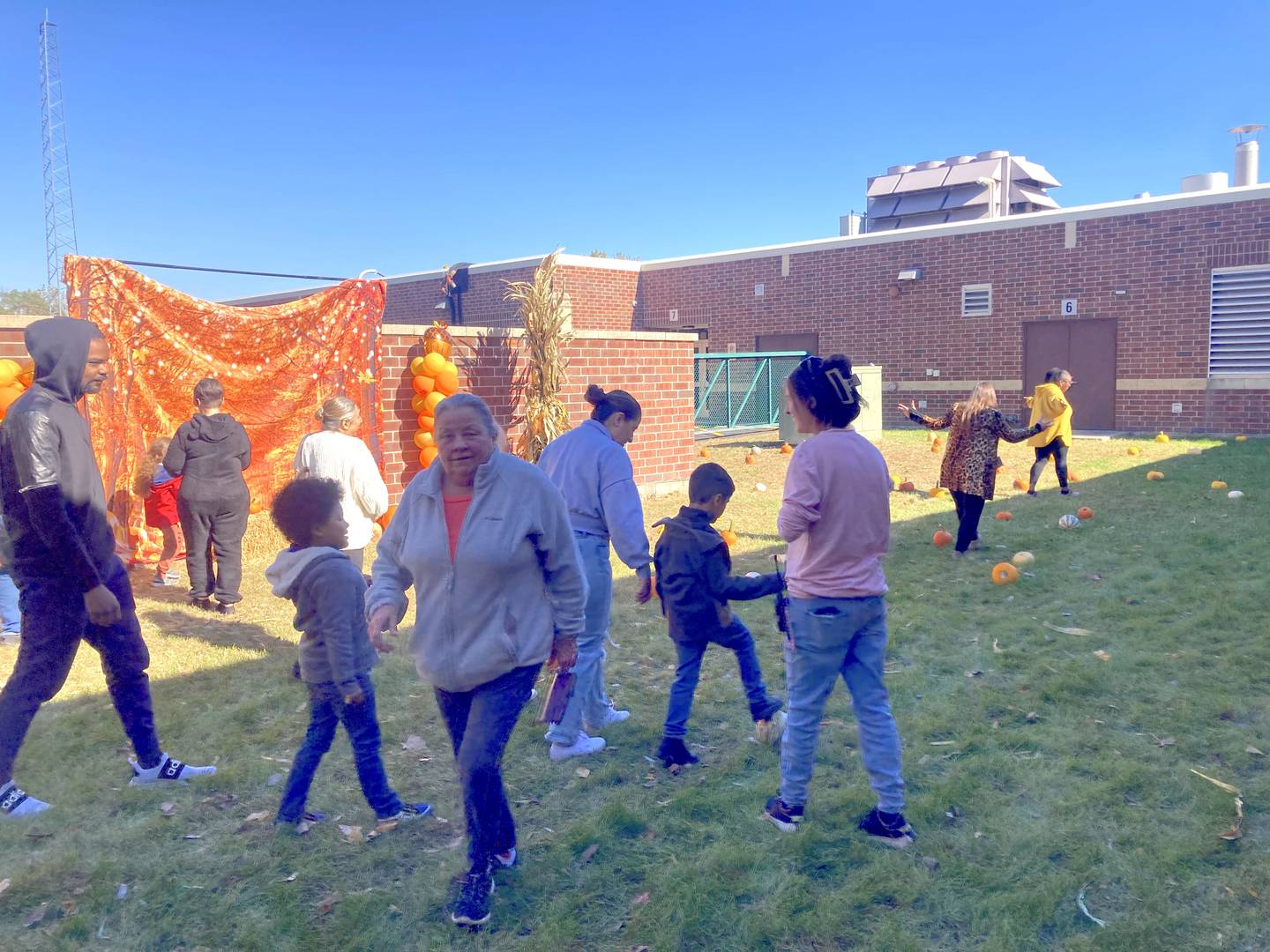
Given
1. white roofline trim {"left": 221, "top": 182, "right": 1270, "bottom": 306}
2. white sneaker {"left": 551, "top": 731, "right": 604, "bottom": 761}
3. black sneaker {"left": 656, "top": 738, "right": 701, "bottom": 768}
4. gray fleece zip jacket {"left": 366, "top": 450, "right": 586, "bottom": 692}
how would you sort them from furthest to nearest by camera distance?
white roofline trim {"left": 221, "top": 182, "right": 1270, "bottom": 306}, white sneaker {"left": 551, "top": 731, "right": 604, "bottom": 761}, black sneaker {"left": 656, "top": 738, "right": 701, "bottom": 768}, gray fleece zip jacket {"left": 366, "top": 450, "right": 586, "bottom": 692}

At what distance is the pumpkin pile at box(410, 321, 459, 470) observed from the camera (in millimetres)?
10250

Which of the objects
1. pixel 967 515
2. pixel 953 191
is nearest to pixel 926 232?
pixel 953 191

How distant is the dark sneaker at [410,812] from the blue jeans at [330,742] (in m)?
0.02

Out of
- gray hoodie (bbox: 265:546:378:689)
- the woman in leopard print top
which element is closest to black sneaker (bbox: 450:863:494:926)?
gray hoodie (bbox: 265:546:378:689)

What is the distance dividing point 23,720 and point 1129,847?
15.5 ft

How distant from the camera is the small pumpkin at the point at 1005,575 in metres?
8.07

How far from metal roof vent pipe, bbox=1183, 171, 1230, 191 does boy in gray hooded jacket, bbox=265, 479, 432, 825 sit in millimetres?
24286

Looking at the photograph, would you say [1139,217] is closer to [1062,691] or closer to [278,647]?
[1062,691]

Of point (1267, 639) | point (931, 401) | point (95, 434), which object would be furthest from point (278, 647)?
point (931, 401)

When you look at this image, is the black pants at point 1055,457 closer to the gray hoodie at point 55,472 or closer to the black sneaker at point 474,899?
the black sneaker at point 474,899

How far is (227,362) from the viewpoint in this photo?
31.3 ft

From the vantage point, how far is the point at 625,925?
3488 millimetres

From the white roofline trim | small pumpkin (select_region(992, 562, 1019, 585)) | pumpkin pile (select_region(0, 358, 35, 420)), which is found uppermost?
the white roofline trim

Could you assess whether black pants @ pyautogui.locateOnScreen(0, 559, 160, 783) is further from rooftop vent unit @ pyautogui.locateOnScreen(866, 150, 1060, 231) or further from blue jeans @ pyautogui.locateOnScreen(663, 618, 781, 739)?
rooftop vent unit @ pyautogui.locateOnScreen(866, 150, 1060, 231)
